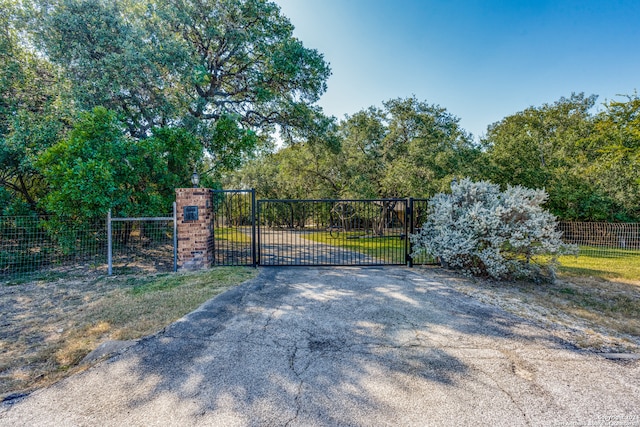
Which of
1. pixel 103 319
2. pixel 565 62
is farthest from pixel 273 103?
pixel 565 62

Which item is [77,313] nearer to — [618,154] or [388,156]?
[388,156]

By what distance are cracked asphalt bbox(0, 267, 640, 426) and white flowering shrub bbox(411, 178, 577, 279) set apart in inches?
77.1

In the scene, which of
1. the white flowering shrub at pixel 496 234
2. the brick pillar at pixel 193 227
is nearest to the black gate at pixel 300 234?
the brick pillar at pixel 193 227

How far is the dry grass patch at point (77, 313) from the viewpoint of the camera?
254 centimetres

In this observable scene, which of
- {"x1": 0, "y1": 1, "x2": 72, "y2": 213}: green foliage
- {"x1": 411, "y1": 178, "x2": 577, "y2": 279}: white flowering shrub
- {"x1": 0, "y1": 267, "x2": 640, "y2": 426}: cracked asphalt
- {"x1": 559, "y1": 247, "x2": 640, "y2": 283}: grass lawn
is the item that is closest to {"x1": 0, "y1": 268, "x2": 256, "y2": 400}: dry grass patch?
{"x1": 0, "y1": 267, "x2": 640, "y2": 426}: cracked asphalt

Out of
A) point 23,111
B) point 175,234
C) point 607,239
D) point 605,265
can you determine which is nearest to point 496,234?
point 605,265

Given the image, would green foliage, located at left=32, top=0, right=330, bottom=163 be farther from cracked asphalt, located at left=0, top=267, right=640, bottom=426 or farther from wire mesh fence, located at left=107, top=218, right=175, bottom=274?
cracked asphalt, located at left=0, top=267, right=640, bottom=426

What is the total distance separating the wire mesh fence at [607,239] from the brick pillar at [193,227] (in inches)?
456

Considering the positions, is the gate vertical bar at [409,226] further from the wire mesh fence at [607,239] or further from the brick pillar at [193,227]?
the wire mesh fence at [607,239]

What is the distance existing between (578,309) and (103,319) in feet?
21.3

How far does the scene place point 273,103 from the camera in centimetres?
1072

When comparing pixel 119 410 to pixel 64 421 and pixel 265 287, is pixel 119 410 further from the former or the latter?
pixel 265 287

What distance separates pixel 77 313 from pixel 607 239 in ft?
48.1

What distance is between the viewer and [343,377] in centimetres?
230
